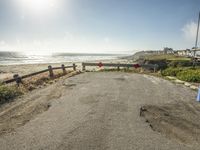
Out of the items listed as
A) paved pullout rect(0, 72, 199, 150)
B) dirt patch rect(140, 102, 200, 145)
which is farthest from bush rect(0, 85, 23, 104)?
dirt patch rect(140, 102, 200, 145)

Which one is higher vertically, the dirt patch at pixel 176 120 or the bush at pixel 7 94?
the bush at pixel 7 94

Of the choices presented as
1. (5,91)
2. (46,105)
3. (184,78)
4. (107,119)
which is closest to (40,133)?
(107,119)

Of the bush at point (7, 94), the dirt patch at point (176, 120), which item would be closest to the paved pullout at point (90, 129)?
the dirt patch at point (176, 120)

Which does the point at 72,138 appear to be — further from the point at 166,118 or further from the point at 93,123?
the point at 166,118

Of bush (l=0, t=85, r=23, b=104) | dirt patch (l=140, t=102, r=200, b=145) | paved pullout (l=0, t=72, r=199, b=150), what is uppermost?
bush (l=0, t=85, r=23, b=104)

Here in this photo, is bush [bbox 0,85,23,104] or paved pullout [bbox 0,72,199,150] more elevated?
bush [bbox 0,85,23,104]

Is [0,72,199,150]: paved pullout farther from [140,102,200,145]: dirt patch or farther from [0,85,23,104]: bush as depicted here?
[0,85,23,104]: bush

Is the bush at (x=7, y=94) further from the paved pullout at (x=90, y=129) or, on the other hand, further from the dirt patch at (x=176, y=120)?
the dirt patch at (x=176, y=120)

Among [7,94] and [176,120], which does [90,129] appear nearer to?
[176,120]

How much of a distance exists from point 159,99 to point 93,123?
430 centimetres

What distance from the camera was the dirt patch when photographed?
5.22 meters

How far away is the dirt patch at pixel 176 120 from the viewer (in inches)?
206

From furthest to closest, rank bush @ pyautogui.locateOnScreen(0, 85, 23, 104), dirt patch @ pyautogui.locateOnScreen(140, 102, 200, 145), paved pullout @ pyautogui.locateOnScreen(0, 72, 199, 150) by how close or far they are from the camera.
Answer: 1. bush @ pyautogui.locateOnScreen(0, 85, 23, 104)
2. dirt patch @ pyautogui.locateOnScreen(140, 102, 200, 145)
3. paved pullout @ pyautogui.locateOnScreen(0, 72, 199, 150)

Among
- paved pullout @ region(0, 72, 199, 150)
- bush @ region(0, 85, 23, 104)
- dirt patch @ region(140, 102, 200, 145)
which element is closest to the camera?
paved pullout @ region(0, 72, 199, 150)
